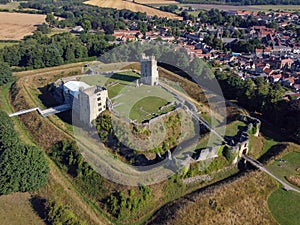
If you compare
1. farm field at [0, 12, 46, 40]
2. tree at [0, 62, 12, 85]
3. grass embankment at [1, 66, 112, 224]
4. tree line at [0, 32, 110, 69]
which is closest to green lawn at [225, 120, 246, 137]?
grass embankment at [1, 66, 112, 224]

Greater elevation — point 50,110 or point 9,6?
point 9,6

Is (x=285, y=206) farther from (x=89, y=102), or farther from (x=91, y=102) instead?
(x=89, y=102)

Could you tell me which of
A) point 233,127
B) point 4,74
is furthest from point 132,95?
point 4,74

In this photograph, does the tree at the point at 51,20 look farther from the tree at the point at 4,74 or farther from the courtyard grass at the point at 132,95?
the courtyard grass at the point at 132,95

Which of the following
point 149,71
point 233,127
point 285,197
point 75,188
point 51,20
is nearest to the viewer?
point 285,197

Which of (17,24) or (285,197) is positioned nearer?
(285,197)

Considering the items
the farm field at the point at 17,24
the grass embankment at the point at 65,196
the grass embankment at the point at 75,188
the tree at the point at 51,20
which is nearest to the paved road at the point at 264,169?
the grass embankment at the point at 75,188

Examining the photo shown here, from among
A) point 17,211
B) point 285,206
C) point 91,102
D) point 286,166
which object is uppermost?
point 91,102
